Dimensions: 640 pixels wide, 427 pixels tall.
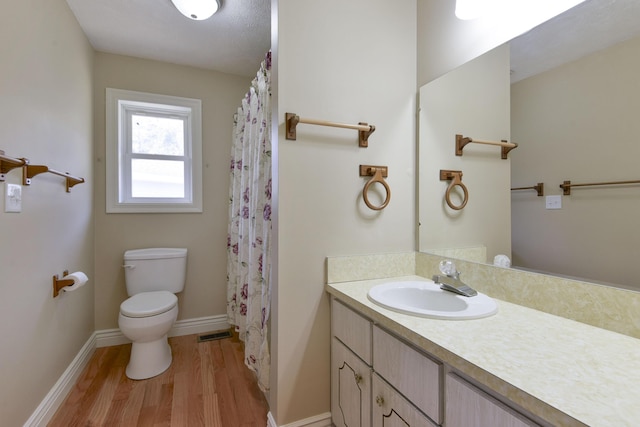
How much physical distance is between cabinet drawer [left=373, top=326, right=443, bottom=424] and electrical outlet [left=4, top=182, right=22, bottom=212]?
1.63 metres

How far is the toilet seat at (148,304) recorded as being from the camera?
189 cm

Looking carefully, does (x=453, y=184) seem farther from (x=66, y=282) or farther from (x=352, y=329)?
(x=66, y=282)

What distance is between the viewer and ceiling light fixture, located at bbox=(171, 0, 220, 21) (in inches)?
66.6

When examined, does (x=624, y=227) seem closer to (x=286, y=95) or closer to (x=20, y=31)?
(x=286, y=95)

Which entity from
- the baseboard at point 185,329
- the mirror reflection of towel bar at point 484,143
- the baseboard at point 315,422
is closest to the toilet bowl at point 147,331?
the baseboard at point 185,329

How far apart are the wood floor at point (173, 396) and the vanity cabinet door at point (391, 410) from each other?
2.75ft

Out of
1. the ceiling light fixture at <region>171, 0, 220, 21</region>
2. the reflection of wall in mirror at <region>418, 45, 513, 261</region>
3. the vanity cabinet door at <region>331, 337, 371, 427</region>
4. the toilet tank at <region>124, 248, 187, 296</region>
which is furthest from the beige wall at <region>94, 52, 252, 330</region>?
the reflection of wall in mirror at <region>418, 45, 513, 261</region>

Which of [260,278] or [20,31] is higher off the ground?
[20,31]

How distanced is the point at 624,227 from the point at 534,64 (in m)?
0.64

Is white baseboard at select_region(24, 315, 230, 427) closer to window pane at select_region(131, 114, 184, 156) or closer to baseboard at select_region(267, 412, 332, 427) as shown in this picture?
baseboard at select_region(267, 412, 332, 427)

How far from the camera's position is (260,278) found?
1623mm

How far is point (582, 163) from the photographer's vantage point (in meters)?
0.94

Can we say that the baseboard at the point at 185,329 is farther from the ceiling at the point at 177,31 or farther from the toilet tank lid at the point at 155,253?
the ceiling at the point at 177,31

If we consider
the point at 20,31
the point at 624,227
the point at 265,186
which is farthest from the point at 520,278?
the point at 20,31
